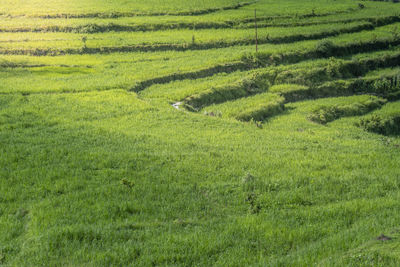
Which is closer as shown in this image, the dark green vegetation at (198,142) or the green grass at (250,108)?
the dark green vegetation at (198,142)

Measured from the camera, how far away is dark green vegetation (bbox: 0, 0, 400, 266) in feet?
27.5

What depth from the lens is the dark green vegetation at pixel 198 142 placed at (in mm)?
8383

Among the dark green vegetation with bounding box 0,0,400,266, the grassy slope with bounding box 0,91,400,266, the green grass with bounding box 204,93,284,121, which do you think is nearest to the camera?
the grassy slope with bounding box 0,91,400,266

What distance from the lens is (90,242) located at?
27.4ft

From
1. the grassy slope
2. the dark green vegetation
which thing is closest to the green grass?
the dark green vegetation

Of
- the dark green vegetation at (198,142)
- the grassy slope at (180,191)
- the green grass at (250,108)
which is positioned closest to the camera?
the grassy slope at (180,191)

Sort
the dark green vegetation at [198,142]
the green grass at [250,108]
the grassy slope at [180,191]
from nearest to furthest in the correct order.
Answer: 1. the grassy slope at [180,191]
2. the dark green vegetation at [198,142]
3. the green grass at [250,108]

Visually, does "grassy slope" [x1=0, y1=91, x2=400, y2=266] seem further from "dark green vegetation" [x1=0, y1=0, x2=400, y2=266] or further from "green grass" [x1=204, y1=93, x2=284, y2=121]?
"green grass" [x1=204, y1=93, x2=284, y2=121]

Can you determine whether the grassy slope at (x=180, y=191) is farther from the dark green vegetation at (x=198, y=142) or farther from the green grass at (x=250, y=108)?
the green grass at (x=250, y=108)

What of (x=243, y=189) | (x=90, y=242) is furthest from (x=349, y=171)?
(x=90, y=242)

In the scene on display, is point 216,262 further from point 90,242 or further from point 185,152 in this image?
point 185,152

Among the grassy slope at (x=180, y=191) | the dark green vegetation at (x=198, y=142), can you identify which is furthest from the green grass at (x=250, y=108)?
the grassy slope at (x=180, y=191)

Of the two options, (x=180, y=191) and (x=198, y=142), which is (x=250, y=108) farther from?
(x=180, y=191)

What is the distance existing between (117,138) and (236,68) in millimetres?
16733
